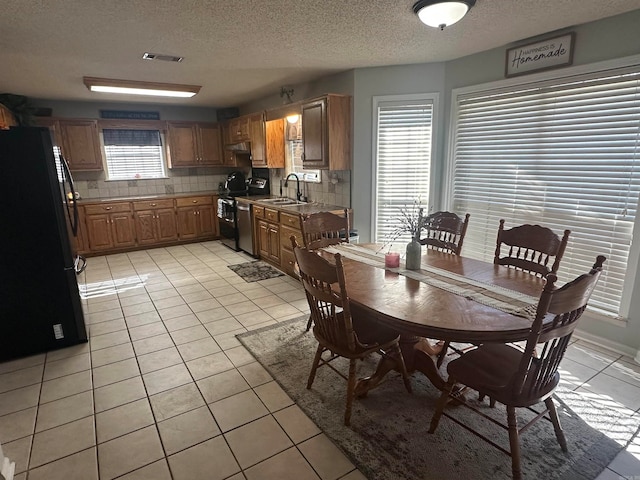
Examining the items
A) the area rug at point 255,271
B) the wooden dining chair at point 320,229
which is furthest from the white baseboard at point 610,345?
the area rug at point 255,271

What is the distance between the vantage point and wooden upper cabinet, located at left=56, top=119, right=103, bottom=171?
5555 millimetres

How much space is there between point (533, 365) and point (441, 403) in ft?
1.60

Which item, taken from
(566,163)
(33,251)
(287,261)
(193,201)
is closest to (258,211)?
(287,261)

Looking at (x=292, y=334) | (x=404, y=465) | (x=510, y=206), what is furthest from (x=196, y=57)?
(x=404, y=465)

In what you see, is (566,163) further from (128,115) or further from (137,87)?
(128,115)

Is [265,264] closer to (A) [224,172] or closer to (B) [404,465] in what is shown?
(A) [224,172]

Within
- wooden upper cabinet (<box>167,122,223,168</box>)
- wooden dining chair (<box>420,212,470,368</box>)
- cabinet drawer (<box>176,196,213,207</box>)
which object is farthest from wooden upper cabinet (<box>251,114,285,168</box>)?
wooden dining chair (<box>420,212,470,368</box>)

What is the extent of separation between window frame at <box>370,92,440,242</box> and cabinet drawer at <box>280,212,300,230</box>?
877 millimetres

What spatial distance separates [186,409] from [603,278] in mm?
3179

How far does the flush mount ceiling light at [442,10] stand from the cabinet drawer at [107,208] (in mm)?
5350

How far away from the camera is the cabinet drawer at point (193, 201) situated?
6320 mm

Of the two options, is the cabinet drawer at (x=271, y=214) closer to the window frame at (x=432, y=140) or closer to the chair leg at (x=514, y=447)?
the window frame at (x=432, y=140)

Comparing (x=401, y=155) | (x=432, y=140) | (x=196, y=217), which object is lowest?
(x=196, y=217)

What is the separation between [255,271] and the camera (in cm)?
482
